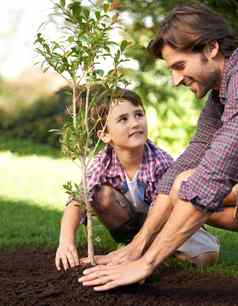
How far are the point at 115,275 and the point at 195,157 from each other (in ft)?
3.27

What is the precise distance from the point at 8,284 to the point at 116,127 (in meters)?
1.22

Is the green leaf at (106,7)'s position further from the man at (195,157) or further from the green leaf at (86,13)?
the man at (195,157)

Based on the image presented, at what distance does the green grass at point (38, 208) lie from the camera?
4953 mm

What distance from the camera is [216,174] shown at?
297 cm

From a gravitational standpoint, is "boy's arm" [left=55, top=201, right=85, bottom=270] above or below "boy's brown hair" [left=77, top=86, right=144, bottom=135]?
below

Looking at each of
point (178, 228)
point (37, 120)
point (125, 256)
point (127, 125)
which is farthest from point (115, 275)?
point (37, 120)

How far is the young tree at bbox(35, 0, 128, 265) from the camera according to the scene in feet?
11.2

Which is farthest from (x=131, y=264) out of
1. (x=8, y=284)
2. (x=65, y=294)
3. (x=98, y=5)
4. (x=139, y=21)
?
(x=139, y=21)

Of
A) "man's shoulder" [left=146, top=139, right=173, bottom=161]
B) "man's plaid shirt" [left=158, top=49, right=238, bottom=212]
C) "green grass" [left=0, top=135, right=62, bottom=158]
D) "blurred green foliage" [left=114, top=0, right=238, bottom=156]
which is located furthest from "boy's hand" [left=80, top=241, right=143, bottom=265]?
"green grass" [left=0, top=135, right=62, bottom=158]

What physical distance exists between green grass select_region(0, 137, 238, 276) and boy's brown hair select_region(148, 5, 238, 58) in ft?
3.46

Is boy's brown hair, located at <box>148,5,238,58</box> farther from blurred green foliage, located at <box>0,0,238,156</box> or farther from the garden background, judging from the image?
blurred green foliage, located at <box>0,0,238,156</box>

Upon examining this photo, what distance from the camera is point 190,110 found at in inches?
428

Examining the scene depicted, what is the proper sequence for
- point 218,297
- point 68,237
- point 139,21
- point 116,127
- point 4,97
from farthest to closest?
point 4,97 < point 139,21 < point 116,127 < point 68,237 < point 218,297

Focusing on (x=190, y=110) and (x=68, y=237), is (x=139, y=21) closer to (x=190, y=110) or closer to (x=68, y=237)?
(x=190, y=110)
